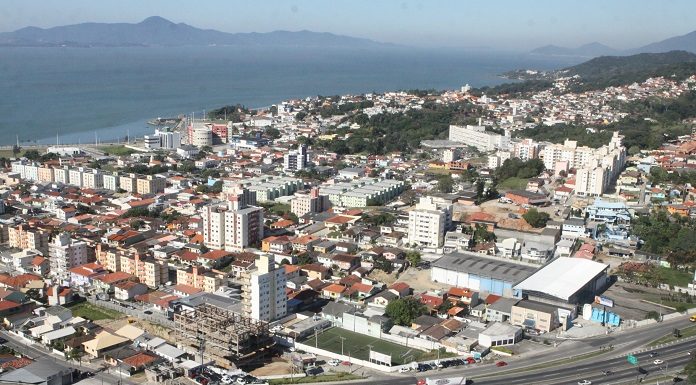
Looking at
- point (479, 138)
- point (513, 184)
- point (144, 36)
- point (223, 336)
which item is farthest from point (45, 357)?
point (144, 36)

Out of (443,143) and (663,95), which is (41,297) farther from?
(663,95)

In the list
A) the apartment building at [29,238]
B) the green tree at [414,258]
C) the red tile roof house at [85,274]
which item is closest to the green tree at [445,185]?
the green tree at [414,258]

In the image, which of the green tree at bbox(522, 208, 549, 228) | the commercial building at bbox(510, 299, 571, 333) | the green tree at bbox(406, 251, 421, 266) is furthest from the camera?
the green tree at bbox(522, 208, 549, 228)

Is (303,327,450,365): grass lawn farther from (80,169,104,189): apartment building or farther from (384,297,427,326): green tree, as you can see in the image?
(80,169,104,189): apartment building

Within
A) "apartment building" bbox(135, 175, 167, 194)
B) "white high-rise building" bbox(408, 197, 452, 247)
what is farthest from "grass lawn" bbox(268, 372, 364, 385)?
"apartment building" bbox(135, 175, 167, 194)

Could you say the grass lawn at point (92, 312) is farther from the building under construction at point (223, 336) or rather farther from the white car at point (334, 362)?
the white car at point (334, 362)
